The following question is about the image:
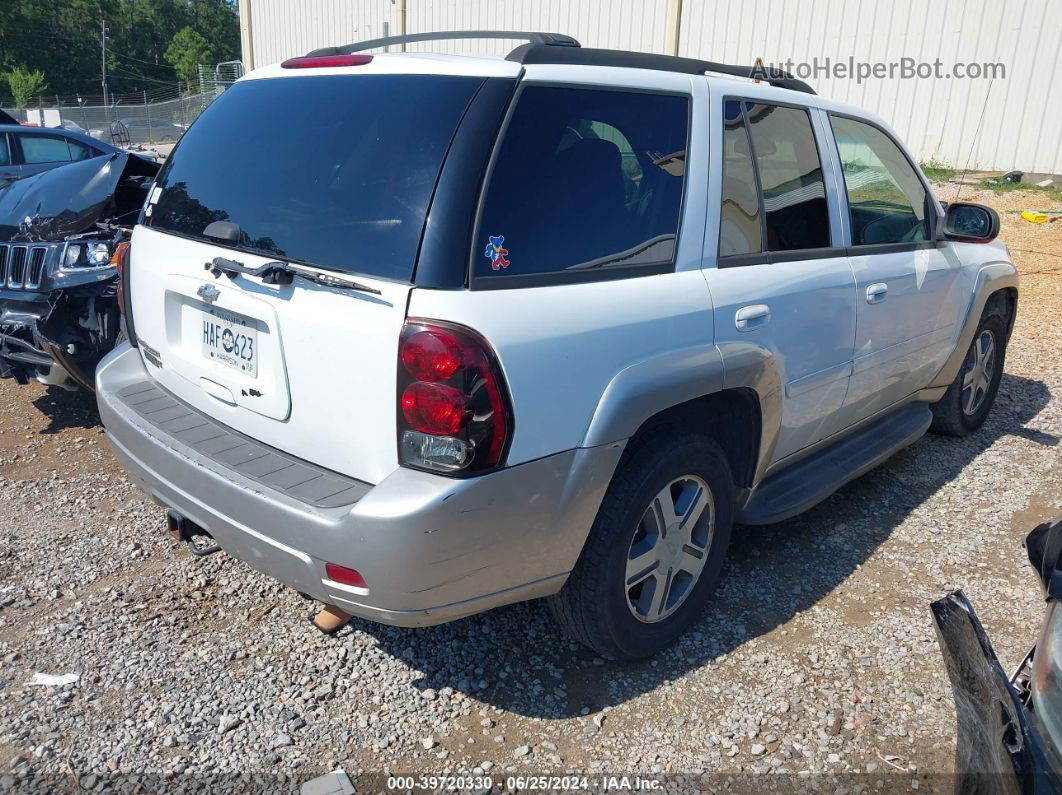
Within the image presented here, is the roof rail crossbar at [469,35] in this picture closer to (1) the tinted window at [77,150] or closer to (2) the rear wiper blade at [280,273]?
(2) the rear wiper blade at [280,273]

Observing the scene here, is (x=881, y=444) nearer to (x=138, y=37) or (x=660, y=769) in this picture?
(x=660, y=769)

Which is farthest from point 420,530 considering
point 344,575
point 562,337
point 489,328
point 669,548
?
point 669,548

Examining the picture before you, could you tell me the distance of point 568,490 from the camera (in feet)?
7.61

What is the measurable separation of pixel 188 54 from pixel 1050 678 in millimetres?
91349

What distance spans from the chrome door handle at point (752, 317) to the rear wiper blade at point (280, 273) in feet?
4.23

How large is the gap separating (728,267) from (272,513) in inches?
67.1

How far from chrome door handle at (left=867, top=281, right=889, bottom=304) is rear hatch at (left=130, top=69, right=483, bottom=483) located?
6.79 feet

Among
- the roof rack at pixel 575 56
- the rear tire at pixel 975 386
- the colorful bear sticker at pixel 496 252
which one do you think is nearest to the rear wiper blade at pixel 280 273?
the colorful bear sticker at pixel 496 252

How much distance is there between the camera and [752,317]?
287 cm

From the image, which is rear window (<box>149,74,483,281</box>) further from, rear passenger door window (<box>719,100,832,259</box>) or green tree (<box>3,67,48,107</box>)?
green tree (<box>3,67,48,107</box>)

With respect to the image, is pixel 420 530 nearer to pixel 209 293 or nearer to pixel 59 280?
pixel 209 293

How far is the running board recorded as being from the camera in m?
3.28

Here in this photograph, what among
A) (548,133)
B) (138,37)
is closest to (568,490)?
(548,133)

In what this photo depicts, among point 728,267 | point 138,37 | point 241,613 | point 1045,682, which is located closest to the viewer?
point 1045,682
